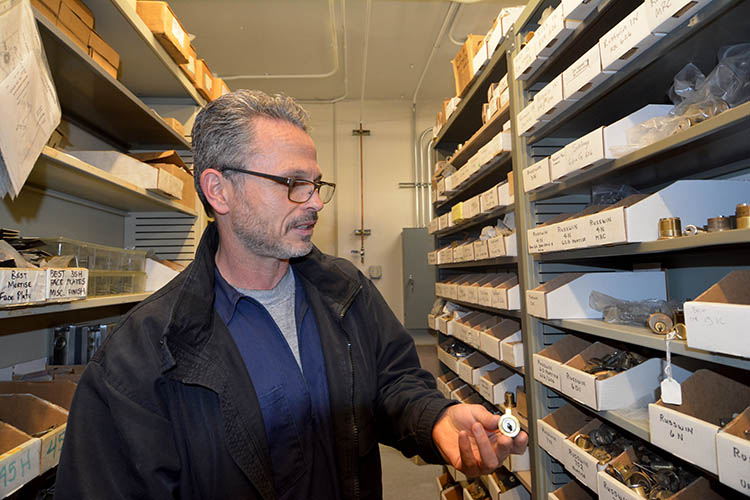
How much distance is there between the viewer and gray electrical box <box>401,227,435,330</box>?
4.89 metres

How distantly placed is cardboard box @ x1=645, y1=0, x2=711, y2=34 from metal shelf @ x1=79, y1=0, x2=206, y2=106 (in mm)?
1855

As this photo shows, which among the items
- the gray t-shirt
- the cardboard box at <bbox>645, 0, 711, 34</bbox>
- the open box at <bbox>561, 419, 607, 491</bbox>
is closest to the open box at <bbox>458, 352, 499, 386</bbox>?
the open box at <bbox>561, 419, 607, 491</bbox>

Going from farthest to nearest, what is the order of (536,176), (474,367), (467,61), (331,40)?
(331,40) → (474,367) → (467,61) → (536,176)

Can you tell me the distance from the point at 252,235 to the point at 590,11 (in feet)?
3.93

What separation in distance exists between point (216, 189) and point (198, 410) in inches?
25.8

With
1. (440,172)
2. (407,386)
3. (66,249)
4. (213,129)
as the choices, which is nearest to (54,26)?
(213,129)

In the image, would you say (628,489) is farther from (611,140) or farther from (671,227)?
(611,140)

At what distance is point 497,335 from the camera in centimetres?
214

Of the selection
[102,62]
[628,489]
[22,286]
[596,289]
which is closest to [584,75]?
[596,289]

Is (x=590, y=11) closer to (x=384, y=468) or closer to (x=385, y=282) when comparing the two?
(x=384, y=468)

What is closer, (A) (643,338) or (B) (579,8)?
(A) (643,338)

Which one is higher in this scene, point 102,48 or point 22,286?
point 102,48

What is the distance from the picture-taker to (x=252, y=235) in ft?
4.04

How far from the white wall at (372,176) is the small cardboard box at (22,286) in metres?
4.09
